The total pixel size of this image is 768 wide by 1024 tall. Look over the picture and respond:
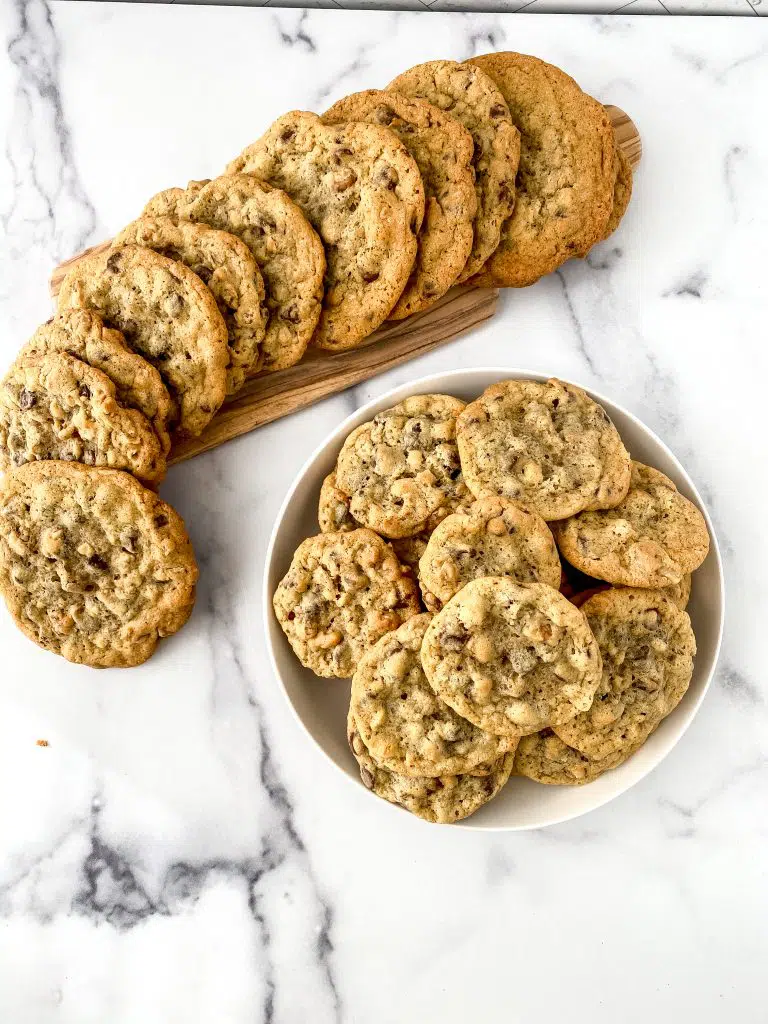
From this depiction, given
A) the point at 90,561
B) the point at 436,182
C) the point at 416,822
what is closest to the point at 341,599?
the point at 90,561

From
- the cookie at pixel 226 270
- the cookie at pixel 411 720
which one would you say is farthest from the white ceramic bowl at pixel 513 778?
the cookie at pixel 226 270

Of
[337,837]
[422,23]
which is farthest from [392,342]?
[337,837]

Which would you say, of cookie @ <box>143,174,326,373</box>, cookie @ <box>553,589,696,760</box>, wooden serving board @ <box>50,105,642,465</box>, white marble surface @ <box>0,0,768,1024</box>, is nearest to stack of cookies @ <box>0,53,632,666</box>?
cookie @ <box>143,174,326,373</box>

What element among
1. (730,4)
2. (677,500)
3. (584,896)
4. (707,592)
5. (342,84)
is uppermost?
(342,84)

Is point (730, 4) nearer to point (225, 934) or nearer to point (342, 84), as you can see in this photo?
point (342, 84)

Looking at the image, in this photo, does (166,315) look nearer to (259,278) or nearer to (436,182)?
(259,278)

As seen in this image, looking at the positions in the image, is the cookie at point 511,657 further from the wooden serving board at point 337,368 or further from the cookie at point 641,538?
the wooden serving board at point 337,368
